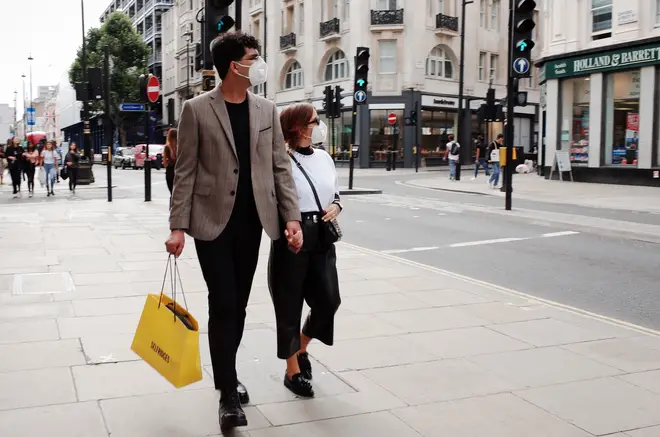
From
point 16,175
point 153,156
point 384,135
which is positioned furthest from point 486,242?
point 153,156

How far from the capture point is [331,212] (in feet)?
13.6

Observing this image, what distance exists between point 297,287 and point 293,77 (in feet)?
162

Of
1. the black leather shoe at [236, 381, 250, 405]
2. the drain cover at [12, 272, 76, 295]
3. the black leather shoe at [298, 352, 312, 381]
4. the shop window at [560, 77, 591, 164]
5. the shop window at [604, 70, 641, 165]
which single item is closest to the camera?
the black leather shoe at [236, 381, 250, 405]

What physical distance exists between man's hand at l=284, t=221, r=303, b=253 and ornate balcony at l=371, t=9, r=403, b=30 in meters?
42.9

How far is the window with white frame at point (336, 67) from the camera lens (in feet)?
155

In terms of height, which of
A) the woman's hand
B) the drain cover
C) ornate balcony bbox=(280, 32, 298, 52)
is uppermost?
ornate balcony bbox=(280, 32, 298, 52)

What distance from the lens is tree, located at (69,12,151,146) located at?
69.4 metres

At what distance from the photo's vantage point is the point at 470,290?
7391 mm

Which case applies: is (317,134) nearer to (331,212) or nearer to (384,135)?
(331,212)

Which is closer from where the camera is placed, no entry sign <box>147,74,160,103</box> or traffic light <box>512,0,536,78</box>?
traffic light <box>512,0,536,78</box>

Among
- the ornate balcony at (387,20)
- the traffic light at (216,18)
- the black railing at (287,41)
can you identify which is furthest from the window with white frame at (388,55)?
the traffic light at (216,18)

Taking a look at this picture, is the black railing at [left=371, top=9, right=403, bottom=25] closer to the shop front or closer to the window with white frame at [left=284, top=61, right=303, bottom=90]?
the window with white frame at [left=284, top=61, right=303, bottom=90]

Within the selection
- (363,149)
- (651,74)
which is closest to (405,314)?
(651,74)

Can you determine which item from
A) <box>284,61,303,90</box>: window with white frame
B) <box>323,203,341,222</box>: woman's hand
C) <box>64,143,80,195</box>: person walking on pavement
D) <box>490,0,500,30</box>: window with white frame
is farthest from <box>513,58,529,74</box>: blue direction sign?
<box>490,0,500,30</box>: window with white frame
